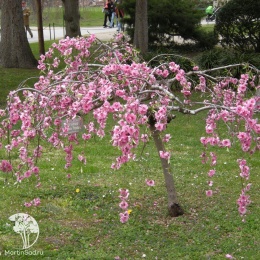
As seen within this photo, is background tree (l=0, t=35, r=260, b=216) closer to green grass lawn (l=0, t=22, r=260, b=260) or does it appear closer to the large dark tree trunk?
green grass lawn (l=0, t=22, r=260, b=260)

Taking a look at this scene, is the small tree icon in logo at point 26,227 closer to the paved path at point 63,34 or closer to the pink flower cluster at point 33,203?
the pink flower cluster at point 33,203

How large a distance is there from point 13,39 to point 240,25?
19.6ft

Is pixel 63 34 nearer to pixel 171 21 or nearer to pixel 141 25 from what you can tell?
pixel 171 21

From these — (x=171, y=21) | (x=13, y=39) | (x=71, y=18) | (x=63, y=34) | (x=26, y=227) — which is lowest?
(x=63, y=34)

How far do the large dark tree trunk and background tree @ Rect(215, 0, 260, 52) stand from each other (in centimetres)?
517

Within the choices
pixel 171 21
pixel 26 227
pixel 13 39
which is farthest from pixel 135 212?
pixel 171 21

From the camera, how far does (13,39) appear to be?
55.0 ft

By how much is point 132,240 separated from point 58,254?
0.69 m

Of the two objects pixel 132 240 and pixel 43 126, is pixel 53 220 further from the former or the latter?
pixel 43 126

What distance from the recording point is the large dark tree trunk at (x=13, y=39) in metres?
16.7

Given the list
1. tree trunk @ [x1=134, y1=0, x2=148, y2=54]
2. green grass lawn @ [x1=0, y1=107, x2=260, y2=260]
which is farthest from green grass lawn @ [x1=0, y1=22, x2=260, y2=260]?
tree trunk @ [x1=134, y1=0, x2=148, y2=54]

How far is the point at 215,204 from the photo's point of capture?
6496 millimetres

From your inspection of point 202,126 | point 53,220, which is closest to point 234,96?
point 53,220

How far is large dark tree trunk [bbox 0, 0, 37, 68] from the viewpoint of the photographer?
1669 cm
